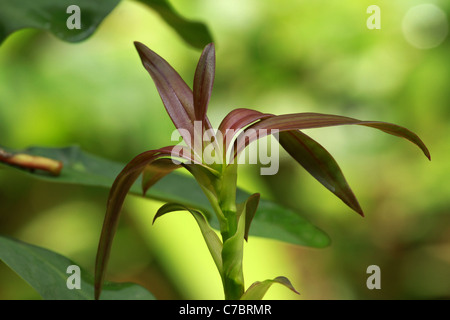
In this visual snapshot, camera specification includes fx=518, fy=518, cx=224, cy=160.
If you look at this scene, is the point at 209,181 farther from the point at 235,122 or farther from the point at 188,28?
the point at 188,28

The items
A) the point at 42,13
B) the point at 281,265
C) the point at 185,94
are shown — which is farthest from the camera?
the point at 281,265

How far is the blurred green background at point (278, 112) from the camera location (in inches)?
36.7

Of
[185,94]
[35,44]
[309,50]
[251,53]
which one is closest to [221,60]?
[251,53]

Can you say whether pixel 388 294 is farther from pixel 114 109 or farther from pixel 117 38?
pixel 117 38

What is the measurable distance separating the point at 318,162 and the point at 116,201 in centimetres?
10

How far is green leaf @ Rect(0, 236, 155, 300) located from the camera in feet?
0.98

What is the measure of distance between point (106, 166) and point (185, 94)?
0.81 feet

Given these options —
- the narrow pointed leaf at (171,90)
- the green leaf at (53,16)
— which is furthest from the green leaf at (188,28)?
the narrow pointed leaf at (171,90)

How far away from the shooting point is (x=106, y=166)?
480mm

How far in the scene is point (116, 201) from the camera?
9.3 inches

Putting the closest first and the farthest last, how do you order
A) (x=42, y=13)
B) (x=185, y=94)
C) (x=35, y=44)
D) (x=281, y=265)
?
(x=185, y=94), (x=42, y=13), (x=281, y=265), (x=35, y=44)

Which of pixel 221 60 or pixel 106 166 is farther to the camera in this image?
pixel 221 60

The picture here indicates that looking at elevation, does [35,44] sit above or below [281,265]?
above

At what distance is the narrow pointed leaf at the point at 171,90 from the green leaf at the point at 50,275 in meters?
A: 0.13
